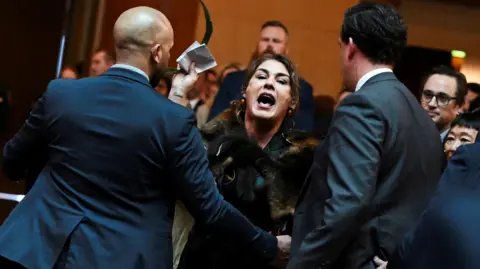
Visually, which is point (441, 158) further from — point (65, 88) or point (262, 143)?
point (65, 88)

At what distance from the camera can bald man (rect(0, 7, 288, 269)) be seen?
265cm

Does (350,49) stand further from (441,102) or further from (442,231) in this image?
(441,102)

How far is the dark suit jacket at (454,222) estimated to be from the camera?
6.88ft

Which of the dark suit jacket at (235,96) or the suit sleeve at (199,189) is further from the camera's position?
the dark suit jacket at (235,96)

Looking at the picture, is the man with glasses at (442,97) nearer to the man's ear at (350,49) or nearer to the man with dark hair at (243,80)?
the man with dark hair at (243,80)

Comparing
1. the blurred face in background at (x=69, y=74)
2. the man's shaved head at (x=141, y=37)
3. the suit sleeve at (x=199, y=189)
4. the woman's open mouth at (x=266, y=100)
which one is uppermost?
the man's shaved head at (x=141, y=37)

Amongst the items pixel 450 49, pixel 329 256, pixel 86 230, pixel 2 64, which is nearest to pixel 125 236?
pixel 86 230

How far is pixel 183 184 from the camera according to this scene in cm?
273

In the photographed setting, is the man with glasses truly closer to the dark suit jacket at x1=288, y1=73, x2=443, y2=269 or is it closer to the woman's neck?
the woman's neck

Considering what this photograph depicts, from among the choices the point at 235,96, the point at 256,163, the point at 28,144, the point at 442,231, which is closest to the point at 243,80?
the point at 235,96

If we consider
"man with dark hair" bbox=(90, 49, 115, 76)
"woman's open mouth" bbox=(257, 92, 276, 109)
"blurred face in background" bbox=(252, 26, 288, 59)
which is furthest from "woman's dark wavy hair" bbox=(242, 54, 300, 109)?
"man with dark hair" bbox=(90, 49, 115, 76)

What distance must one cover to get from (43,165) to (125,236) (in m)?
0.47

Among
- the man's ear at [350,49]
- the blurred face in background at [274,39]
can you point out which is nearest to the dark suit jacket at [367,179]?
the man's ear at [350,49]

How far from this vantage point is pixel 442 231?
214cm
